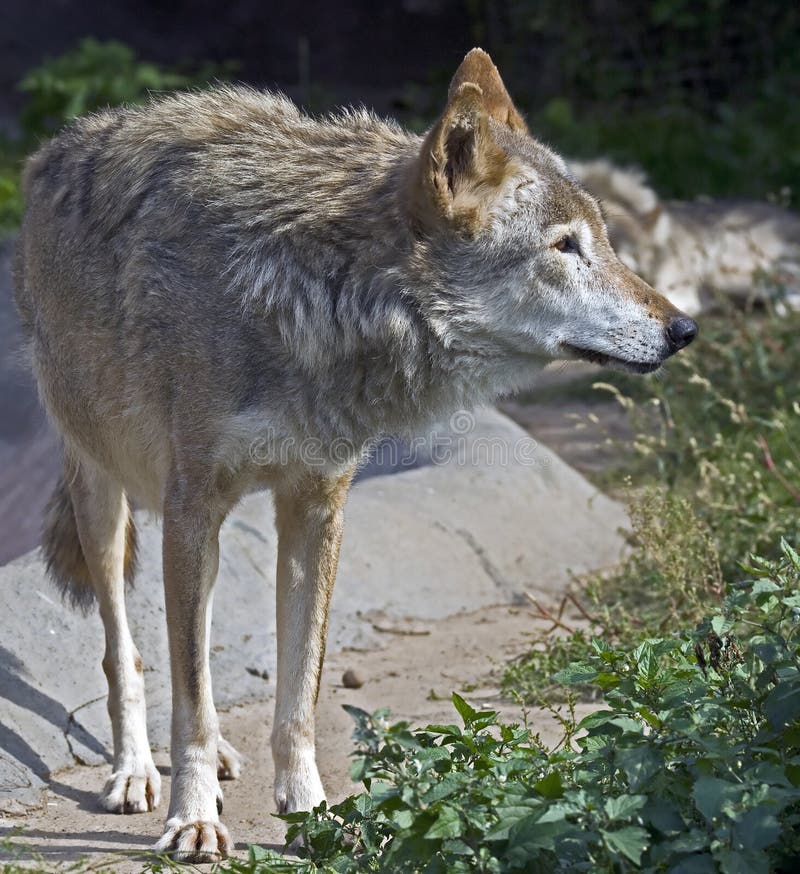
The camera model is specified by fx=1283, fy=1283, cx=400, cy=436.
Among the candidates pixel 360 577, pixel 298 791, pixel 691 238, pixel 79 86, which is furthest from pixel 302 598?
pixel 79 86

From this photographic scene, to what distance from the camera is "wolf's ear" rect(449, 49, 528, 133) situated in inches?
149

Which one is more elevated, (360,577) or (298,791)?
(298,791)

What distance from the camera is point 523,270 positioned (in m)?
3.64

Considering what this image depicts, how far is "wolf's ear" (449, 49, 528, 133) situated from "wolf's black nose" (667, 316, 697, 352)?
2.61ft

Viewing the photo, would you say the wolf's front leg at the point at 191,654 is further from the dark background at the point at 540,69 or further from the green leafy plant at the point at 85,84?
the green leafy plant at the point at 85,84

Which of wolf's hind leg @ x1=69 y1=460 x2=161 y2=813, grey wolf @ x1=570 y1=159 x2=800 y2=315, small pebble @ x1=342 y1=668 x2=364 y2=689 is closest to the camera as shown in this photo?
wolf's hind leg @ x1=69 y1=460 x2=161 y2=813

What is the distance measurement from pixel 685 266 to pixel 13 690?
21.8 feet

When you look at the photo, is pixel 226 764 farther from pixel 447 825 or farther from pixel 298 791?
pixel 447 825

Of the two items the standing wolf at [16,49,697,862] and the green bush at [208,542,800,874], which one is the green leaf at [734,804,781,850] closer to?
the green bush at [208,542,800,874]

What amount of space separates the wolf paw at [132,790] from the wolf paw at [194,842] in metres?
0.46

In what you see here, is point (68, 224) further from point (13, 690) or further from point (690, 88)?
point (690, 88)

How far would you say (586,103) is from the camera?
1320 cm

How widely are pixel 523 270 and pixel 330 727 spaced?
72.4 inches

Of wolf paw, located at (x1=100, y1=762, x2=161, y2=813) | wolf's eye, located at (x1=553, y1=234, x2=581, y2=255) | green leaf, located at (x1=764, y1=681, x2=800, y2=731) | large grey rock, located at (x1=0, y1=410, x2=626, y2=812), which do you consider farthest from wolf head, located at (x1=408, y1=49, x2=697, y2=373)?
large grey rock, located at (x1=0, y1=410, x2=626, y2=812)
